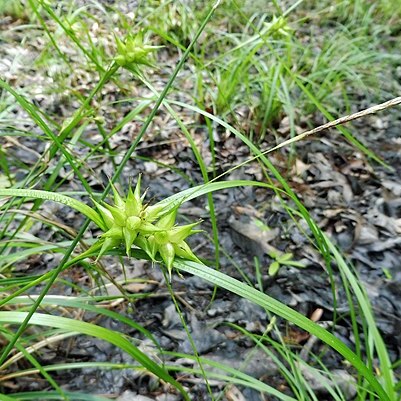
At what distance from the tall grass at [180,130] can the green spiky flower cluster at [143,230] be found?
3 centimetres

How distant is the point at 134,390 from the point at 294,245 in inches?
25.6

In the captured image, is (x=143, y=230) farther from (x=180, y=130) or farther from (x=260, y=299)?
(x=180, y=130)

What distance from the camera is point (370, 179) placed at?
156cm

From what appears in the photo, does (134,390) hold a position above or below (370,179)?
below

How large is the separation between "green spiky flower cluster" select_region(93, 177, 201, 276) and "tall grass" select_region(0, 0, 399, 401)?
3 centimetres

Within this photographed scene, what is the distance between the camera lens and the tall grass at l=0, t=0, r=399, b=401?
25.2 inches

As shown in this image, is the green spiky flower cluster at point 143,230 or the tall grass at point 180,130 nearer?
the green spiky flower cluster at point 143,230

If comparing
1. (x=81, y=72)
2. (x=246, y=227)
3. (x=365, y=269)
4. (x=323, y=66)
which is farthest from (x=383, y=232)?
(x=81, y=72)

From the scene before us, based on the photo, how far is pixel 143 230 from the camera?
1.44ft

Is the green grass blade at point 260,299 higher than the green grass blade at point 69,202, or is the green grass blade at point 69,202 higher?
the green grass blade at point 260,299

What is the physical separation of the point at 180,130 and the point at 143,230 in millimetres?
1353

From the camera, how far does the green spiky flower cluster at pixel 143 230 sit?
431 millimetres

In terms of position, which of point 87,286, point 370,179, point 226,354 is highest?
point 370,179

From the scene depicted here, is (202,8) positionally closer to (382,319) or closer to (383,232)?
(383,232)
